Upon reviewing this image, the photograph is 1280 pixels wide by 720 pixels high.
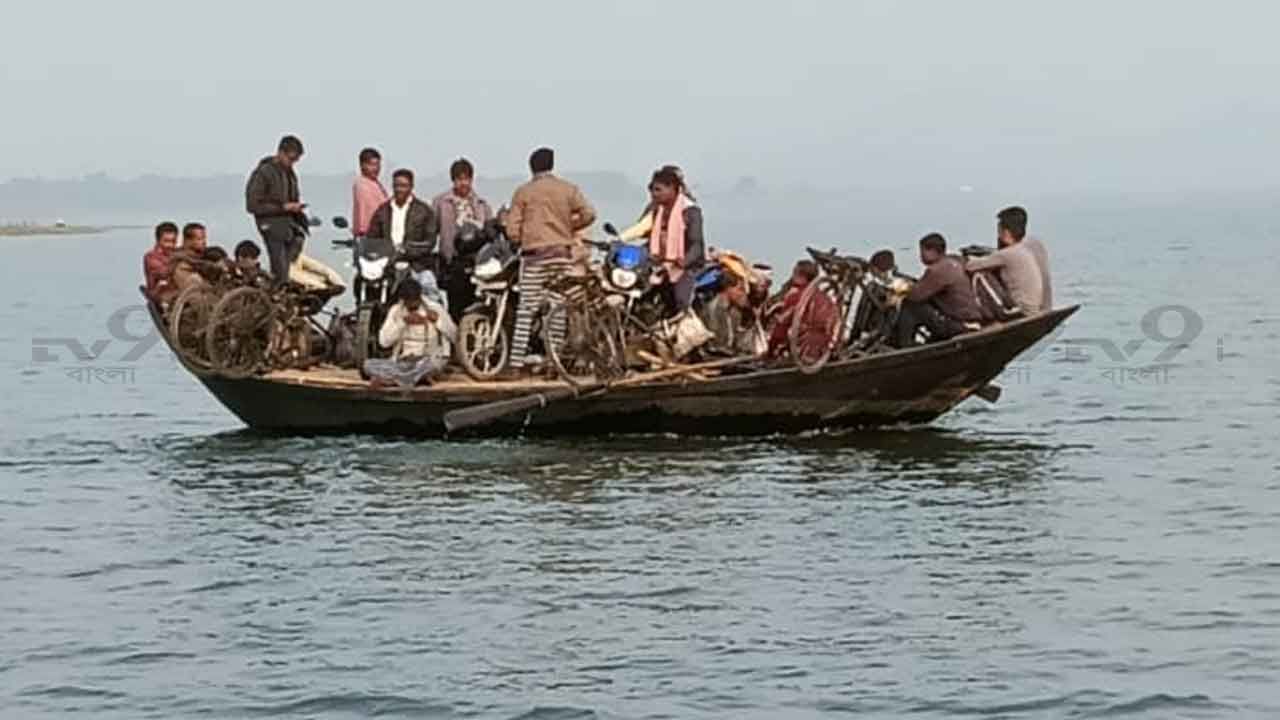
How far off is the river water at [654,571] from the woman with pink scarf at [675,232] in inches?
60.3

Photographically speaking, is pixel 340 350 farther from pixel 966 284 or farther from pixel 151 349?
pixel 151 349

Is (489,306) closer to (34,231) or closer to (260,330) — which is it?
(260,330)

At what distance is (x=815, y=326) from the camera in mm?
21516

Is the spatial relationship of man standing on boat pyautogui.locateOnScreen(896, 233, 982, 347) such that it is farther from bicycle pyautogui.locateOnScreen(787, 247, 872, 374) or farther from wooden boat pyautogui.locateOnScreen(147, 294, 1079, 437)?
bicycle pyautogui.locateOnScreen(787, 247, 872, 374)

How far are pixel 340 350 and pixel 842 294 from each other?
477 cm

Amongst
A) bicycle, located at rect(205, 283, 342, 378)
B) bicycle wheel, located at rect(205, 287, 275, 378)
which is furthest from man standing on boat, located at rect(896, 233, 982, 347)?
bicycle wheel, located at rect(205, 287, 275, 378)

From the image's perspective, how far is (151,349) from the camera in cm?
4206

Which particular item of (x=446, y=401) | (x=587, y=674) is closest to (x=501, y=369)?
(x=446, y=401)

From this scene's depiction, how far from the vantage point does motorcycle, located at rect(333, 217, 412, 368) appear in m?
22.2

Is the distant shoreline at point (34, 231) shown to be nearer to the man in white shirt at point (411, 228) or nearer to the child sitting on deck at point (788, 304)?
the man in white shirt at point (411, 228)

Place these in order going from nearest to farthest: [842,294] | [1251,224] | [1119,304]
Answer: [842,294] < [1119,304] < [1251,224]

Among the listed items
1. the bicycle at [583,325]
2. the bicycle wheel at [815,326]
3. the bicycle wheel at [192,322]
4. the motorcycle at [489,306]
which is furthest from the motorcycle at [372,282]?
the bicycle wheel at [815,326]

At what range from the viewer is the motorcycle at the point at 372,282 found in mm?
22156

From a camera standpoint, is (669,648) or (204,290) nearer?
(669,648)
